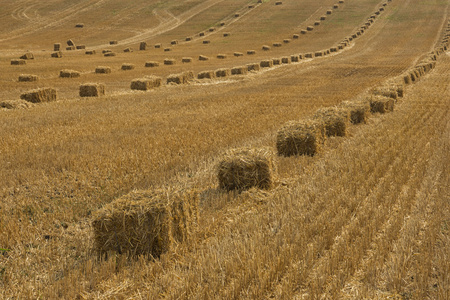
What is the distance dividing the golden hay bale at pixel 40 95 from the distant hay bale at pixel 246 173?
534 inches

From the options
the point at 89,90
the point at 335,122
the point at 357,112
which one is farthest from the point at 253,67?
the point at 335,122

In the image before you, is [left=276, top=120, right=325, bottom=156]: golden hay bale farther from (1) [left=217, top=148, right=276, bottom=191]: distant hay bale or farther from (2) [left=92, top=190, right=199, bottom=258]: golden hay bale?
(2) [left=92, top=190, right=199, bottom=258]: golden hay bale

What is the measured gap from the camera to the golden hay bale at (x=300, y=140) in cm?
1012

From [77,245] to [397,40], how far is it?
180 feet

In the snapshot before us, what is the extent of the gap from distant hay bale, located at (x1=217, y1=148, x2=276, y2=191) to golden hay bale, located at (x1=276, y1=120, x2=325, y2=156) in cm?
230

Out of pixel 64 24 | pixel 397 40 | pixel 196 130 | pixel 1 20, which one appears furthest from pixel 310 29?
pixel 196 130

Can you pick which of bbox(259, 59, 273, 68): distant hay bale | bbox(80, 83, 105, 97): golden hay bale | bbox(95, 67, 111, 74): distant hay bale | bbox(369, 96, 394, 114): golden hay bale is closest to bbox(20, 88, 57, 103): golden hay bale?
bbox(80, 83, 105, 97): golden hay bale

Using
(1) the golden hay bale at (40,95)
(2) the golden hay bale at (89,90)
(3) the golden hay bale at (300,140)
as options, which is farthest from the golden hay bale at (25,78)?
(3) the golden hay bale at (300,140)

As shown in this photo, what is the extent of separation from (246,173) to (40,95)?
14133 mm

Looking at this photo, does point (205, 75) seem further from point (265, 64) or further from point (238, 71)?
point (265, 64)

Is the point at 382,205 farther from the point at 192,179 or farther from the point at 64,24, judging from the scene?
the point at 64,24

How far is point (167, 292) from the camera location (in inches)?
176

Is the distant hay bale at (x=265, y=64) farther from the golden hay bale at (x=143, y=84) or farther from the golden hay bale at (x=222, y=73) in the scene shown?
the golden hay bale at (x=143, y=84)

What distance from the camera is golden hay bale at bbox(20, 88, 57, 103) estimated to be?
1861cm
